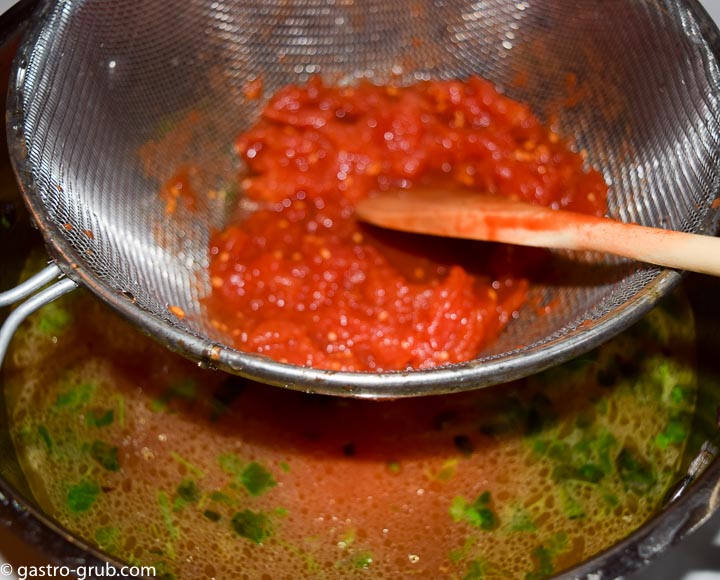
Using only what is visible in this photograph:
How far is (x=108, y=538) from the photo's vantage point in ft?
5.49

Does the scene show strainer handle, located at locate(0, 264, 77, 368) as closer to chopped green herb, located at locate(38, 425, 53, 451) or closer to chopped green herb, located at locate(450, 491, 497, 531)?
chopped green herb, located at locate(38, 425, 53, 451)

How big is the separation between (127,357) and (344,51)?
1.12 meters

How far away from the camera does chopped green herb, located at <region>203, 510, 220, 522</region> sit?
174cm

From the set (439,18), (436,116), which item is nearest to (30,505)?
(436,116)

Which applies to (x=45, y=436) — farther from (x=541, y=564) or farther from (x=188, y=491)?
(x=541, y=564)

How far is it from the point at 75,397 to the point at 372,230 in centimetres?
90

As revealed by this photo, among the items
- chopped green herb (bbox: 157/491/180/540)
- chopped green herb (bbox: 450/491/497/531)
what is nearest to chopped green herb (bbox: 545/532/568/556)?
chopped green herb (bbox: 450/491/497/531)

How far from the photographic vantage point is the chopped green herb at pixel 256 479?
1.79 meters

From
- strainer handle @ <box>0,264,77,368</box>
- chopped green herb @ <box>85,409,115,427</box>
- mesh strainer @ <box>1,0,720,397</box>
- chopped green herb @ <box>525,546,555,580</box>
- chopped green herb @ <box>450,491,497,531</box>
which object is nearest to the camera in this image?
strainer handle @ <box>0,264,77,368</box>

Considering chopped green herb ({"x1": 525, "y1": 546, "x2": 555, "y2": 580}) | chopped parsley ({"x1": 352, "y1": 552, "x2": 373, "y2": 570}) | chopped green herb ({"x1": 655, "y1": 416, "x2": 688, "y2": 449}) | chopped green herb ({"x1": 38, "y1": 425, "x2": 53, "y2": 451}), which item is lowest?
chopped parsley ({"x1": 352, "y1": 552, "x2": 373, "y2": 570})

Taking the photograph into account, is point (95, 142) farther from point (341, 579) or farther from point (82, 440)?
point (341, 579)

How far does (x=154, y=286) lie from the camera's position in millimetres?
1840

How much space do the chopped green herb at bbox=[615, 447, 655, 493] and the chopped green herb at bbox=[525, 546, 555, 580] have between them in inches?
10.7

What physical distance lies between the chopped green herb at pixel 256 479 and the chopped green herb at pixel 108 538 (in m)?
0.31
